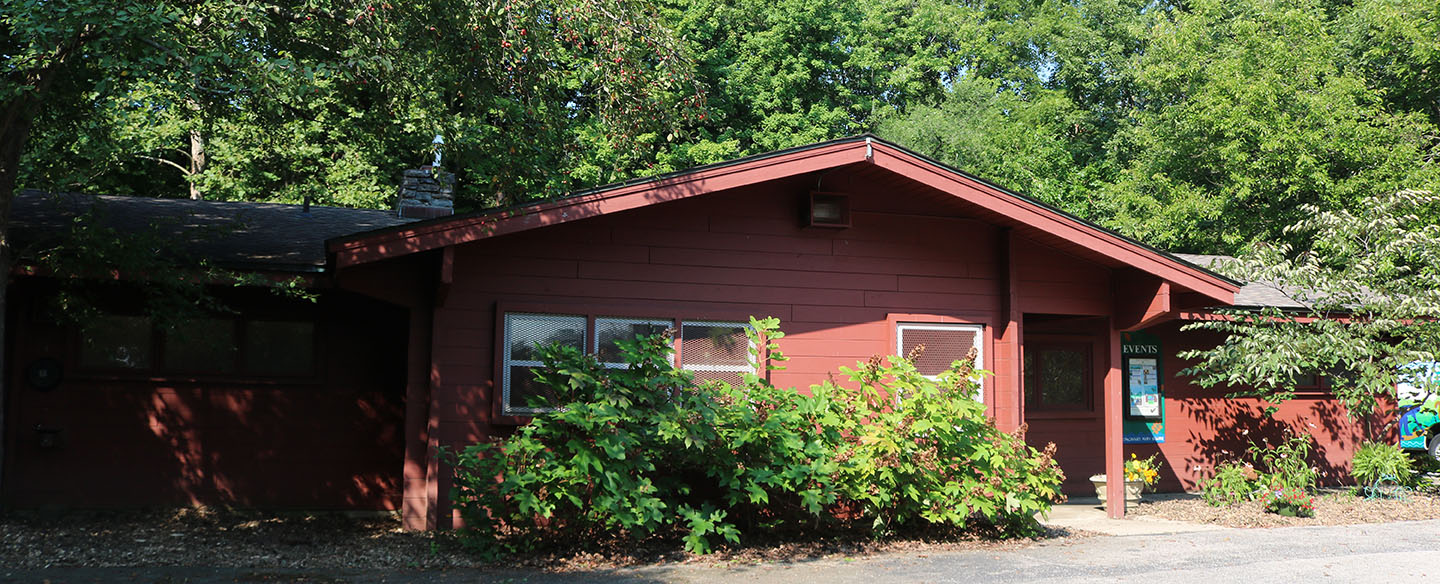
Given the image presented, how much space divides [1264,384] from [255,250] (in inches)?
479

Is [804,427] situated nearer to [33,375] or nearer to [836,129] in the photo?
[33,375]

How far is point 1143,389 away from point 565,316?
7929mm

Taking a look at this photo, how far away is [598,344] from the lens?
988cm

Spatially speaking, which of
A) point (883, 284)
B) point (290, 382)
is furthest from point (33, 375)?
point (883, 284)

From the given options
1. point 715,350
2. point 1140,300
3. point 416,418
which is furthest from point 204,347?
point 1140,300

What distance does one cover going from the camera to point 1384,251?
41.6 ft

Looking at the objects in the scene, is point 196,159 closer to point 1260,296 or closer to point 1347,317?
point 1260,296

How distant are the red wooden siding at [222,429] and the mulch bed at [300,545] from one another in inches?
15.1

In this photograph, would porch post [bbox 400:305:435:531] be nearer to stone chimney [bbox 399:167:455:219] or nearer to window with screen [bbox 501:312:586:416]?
window with screen [bbox 501:312:586:416]

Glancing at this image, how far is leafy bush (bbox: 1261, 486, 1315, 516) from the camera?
1120cm

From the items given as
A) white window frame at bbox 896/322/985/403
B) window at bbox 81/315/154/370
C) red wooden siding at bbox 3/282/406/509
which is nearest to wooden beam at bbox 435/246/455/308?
red wooden siding at bbox 3/282/406/509

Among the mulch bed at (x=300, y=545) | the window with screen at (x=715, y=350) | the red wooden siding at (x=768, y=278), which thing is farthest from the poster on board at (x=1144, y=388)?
the window with screen at (x=715, y=350)

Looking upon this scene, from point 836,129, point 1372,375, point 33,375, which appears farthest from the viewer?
point 836,129

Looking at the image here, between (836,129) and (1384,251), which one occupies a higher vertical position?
(836,129)
